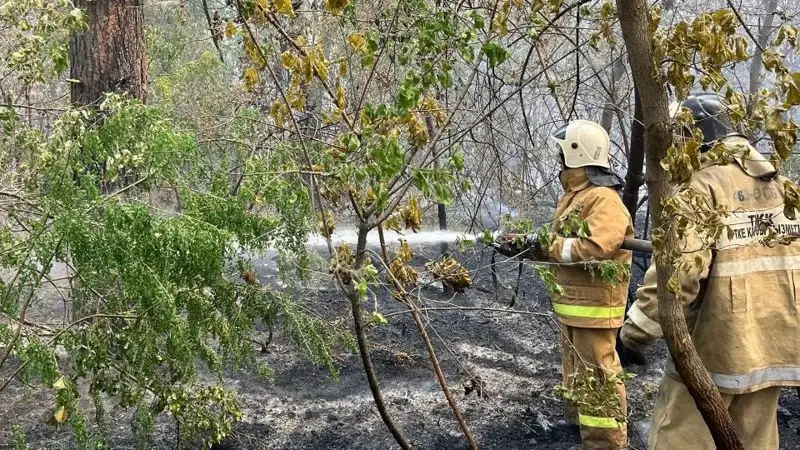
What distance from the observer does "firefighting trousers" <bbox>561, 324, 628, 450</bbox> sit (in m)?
3.92

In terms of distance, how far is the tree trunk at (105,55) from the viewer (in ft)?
15.1

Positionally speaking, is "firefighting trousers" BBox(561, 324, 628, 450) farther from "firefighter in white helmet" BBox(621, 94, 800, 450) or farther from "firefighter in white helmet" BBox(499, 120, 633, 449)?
"firefighter in white helmet" BBox(621, 94, 800, 450)

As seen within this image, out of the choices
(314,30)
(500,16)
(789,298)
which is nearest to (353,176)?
(500,16)

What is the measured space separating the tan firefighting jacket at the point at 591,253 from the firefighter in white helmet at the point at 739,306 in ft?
3.20

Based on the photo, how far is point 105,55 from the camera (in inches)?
182

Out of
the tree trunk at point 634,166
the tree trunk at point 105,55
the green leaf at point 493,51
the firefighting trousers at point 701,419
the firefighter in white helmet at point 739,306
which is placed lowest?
the firefighting trousers at point 701,419

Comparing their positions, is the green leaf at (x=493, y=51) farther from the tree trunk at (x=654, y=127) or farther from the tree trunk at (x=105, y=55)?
the tree trunk at (x=105, y=55)

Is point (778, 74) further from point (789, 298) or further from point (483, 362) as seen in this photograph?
point (483, 362)

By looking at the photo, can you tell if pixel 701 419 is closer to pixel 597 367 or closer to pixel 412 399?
pixel 597 367

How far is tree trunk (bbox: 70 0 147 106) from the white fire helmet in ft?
8.07

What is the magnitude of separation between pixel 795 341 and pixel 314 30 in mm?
5735

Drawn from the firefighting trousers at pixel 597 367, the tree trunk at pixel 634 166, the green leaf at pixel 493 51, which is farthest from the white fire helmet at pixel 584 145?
the green leaf at pixel 493 51

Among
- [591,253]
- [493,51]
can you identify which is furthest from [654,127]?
[591,253]

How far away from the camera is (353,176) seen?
8.83 ft
